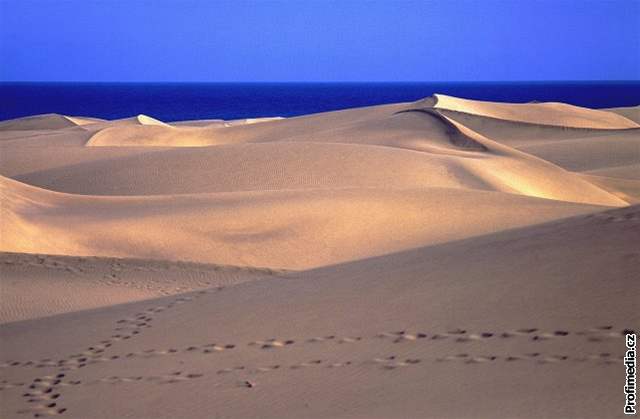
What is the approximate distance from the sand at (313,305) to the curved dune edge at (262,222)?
0.16ft

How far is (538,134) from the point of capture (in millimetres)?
36344

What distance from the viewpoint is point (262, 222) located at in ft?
45.3

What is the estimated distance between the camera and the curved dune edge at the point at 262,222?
12.1m

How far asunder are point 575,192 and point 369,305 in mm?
15374

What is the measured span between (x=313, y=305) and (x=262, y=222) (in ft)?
19.6

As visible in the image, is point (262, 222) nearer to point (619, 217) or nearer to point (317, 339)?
point (619, 217)

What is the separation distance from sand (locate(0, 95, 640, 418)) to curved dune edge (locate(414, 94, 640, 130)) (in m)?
23.4

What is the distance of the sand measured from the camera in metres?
5.66

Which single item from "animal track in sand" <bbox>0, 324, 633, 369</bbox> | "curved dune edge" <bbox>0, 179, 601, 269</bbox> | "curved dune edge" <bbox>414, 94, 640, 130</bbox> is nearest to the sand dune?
"animal track in sand" <bbox>0, 324, 633, 369</bbox>

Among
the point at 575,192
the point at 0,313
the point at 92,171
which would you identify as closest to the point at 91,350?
the point at 0,313

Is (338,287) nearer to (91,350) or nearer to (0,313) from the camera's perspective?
(91,350)

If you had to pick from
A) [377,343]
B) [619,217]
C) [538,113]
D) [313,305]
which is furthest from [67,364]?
[538,113]

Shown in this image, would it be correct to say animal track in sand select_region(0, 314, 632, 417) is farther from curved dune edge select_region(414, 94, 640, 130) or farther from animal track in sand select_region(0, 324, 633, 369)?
curved dune edge select_region(414, 94, 640, 130)

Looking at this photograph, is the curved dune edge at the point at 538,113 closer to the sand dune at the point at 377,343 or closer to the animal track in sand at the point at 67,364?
the sand dune at the point at 377,343
